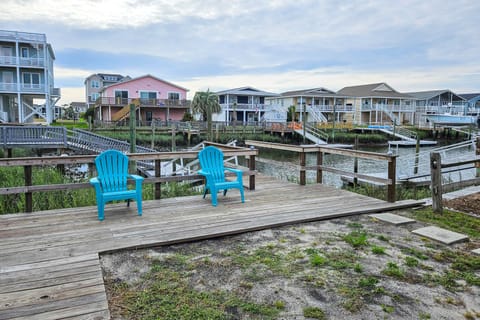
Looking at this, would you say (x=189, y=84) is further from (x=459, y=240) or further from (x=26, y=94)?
(x=459, y=240)

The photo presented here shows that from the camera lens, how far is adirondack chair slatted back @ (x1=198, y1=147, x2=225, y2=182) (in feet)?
16.9

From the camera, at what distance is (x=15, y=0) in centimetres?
1120

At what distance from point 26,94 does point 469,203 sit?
28.9m

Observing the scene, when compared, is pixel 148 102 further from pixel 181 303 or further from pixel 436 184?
pixel 181 303

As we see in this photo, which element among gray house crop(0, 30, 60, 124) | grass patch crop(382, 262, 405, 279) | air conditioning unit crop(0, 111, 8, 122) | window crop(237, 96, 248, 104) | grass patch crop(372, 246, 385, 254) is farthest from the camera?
window crop(237, 96, 248, 104)

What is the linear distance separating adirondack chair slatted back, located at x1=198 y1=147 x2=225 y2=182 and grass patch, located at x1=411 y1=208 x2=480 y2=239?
2.63m

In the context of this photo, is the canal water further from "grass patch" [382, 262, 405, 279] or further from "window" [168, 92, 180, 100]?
"window" [168, 92, 180, 100]

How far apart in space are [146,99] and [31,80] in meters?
10.0

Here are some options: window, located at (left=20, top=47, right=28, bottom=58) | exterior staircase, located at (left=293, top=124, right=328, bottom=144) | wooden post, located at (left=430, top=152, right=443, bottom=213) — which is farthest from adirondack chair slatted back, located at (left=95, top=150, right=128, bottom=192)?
window, located at (left=20, top=47, right=28, bottom=58)

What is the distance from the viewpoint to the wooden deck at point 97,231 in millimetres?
2318

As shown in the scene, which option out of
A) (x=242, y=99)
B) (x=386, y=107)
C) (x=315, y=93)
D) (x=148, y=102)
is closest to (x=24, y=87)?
(x=148, y=102)

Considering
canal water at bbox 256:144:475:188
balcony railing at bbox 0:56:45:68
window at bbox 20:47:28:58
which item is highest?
window at bbox 20:47:28:58

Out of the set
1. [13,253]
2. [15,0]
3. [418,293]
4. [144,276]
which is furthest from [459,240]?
[15,0]

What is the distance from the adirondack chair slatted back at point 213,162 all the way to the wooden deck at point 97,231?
1.27ft
